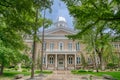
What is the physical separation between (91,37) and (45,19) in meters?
12.2

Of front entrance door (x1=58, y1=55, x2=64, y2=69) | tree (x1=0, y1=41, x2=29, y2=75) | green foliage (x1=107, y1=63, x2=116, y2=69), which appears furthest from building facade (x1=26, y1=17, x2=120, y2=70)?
tree (x1=0, y1=41, x2=29, y2=75)

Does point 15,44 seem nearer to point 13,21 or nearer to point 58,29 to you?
point 13,21

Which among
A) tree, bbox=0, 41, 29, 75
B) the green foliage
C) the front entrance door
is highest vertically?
the front entrance door

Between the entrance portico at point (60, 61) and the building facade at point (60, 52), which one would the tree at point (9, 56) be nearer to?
the building facade at point (60, 52)

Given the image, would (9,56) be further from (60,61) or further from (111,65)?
(60,61)

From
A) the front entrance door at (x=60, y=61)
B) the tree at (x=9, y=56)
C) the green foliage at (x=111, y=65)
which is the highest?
the front entrance door at (x=60, y=61)

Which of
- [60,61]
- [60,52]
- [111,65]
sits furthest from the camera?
[60,61]

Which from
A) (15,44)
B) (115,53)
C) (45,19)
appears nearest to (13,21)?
(15,44)

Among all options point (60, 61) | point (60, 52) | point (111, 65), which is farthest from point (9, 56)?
point (60, 61)

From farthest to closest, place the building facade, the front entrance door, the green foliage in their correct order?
the front entrance door, the building facade, the green foliage

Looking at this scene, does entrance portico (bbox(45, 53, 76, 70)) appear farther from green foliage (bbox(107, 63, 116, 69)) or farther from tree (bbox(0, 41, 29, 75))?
tree (bbox(0, 41, 29, 75))

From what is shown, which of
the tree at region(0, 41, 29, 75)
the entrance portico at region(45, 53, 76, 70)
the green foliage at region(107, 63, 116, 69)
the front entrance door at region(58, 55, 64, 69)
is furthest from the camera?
the front entrance door at region(58, 55, 64, 69)

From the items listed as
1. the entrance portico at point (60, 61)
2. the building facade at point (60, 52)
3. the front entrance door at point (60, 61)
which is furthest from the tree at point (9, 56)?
the front entrance door at point (60, 61)

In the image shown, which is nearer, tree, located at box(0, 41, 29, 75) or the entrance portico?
tree, located at box(0, 41, 29, 75)
